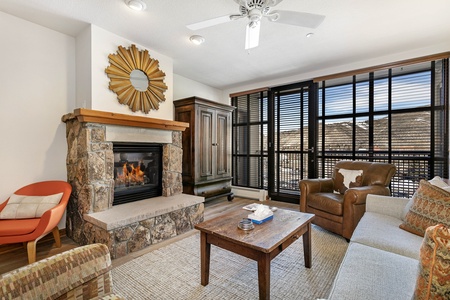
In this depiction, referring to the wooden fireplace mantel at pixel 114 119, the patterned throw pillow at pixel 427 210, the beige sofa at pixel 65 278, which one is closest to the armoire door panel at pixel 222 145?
the wooden fireplace mantel at pixel 114 119

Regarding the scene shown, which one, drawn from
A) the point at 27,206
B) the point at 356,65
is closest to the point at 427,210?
the point at 356,65

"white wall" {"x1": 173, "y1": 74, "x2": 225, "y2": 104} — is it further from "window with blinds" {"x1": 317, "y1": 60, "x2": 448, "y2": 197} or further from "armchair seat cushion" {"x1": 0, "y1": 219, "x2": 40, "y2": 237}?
"armchair seat cushion" {"x1": 0, "y1": 219, "x2": 40, "y2": 237}

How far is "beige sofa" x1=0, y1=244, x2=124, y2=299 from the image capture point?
0.82 metres

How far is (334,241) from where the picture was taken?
2621mm

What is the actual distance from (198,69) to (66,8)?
7.03 feet

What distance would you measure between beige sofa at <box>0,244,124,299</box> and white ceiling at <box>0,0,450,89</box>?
7.79 feet

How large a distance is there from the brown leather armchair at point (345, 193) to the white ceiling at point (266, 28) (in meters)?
1.78

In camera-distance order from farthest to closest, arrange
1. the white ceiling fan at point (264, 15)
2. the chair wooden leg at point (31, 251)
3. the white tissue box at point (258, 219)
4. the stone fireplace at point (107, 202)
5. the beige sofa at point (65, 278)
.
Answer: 1. the stone fireplace at point (107, 202)
2. the chair wooden leg at point (31, 251)
3. the white tissue box at point (258, 219)
4. the white ceiling fan at point (264, 15)
5. the beige sofa at point (65, 278)

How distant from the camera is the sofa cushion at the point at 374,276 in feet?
3.44

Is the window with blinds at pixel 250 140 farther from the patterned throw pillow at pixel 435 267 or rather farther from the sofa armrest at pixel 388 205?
the patterned throw pillow at pixel 435 267

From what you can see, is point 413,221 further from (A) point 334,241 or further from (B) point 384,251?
(A) point 334,241

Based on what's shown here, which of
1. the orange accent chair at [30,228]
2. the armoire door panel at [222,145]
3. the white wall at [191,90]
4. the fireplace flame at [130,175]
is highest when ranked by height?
the white wall at [191,90]

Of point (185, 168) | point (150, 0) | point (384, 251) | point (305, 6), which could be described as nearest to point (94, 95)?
point (150, 0)

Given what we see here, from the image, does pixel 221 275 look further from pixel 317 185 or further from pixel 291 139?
pixel 291 139
